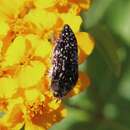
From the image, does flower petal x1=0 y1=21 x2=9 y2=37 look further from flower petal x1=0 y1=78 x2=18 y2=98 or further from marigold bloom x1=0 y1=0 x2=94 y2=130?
flower petal x1=0 y1=78 x2=18 y2=98

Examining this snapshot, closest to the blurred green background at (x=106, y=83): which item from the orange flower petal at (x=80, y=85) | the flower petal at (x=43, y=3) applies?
the orange flower petal at (x=80, y=85)

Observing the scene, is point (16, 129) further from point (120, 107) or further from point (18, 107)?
point (120, 107)

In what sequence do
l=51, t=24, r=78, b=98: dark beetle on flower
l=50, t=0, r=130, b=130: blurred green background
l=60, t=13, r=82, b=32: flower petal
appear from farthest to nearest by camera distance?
l=50, t=0, r=130, b=130: blurred green background < l=60, t=13, r=82, b=32: flower petal < l=51, t=24, r=78, b=98: dark beetle on flower

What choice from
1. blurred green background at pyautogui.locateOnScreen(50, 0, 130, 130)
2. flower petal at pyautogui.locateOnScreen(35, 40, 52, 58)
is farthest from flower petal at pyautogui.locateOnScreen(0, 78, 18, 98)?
blurred green background at pyautogui.locateOnScreen(50, 0, 130, 130)

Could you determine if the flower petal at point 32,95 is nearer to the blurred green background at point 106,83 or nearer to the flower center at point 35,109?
the flower center at point 35,109

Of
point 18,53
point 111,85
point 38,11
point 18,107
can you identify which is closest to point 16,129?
point 18,107

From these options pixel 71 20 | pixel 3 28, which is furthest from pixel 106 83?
pixel 3 28
